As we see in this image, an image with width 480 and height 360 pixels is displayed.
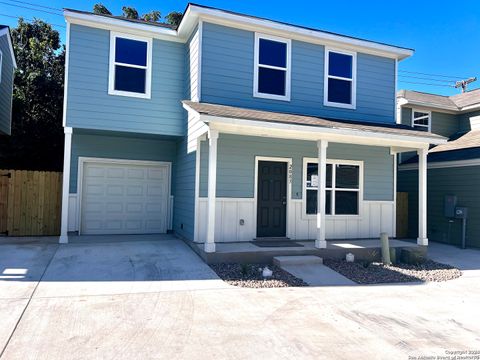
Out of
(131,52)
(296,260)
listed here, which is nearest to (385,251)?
(296,260)

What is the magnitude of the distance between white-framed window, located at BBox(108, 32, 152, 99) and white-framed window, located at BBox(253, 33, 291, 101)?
2.81 m

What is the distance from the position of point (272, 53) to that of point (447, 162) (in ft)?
21.9

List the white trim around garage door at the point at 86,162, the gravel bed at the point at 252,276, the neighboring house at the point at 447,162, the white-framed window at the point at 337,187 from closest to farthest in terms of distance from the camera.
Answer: the gravel bed at the point at 252,276 < the white-framed window at the point at 337,187 < the white trim around garage door at the point at 86,162 < the neighboring house at the point at 447,162

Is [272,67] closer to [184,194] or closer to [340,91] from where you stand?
[340,91]

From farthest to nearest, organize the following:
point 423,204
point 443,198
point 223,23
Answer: point 443,198
point 423,204
point 223,23

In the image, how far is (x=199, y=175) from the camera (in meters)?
8.59

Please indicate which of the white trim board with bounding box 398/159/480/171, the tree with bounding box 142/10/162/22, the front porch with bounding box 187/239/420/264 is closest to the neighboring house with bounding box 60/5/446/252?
the front porch with bounding box 187/239/420/264

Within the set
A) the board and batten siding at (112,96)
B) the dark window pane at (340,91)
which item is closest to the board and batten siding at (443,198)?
the dark window pane at (340,91)

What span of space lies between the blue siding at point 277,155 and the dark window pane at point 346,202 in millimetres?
377

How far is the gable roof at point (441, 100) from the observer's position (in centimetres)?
1422

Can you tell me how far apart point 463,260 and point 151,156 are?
878 centimetres

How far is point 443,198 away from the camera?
11953mm

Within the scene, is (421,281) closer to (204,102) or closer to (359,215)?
(359,215)

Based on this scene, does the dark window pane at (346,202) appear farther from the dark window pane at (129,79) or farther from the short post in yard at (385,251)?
the dark window pane at (129,79)
